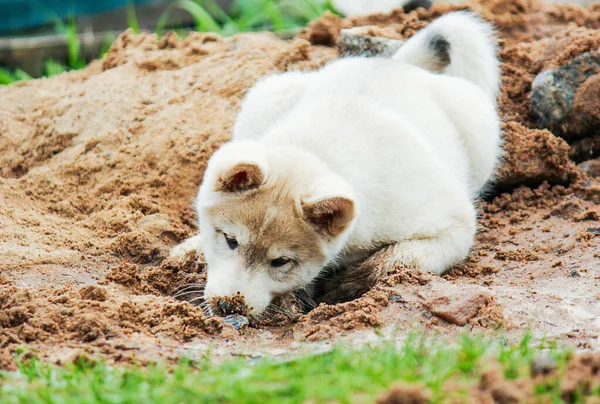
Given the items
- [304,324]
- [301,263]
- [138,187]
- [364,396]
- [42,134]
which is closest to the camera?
[364,396]

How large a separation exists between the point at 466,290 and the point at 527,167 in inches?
95.0

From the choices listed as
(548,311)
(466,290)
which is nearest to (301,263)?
(466,290)

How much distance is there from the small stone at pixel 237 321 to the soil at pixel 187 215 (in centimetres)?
5

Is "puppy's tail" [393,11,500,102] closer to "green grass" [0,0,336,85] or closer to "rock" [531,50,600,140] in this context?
"rock" [531,50,600,140]

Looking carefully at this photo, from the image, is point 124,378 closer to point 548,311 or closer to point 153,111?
point 548,311

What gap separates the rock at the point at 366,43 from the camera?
7141 millimetres

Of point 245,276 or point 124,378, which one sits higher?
point 124,378

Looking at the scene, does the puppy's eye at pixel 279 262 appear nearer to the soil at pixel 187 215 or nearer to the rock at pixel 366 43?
the soil at pixel 187 215

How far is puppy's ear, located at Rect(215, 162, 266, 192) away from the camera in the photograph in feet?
14.2

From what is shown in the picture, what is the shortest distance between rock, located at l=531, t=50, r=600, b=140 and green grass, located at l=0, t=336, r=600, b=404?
3575mm

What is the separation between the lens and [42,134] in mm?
6836

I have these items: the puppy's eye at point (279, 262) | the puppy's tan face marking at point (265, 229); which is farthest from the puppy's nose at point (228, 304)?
the puppy's eye at point (279, 262)

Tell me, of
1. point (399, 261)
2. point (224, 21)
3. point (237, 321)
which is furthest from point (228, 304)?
point (224, 21)

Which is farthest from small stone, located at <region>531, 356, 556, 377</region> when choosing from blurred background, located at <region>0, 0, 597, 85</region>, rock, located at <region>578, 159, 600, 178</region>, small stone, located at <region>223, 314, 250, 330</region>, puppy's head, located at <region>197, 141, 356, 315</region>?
blurred background, located at <region>0, 0, 597, 85</region>
